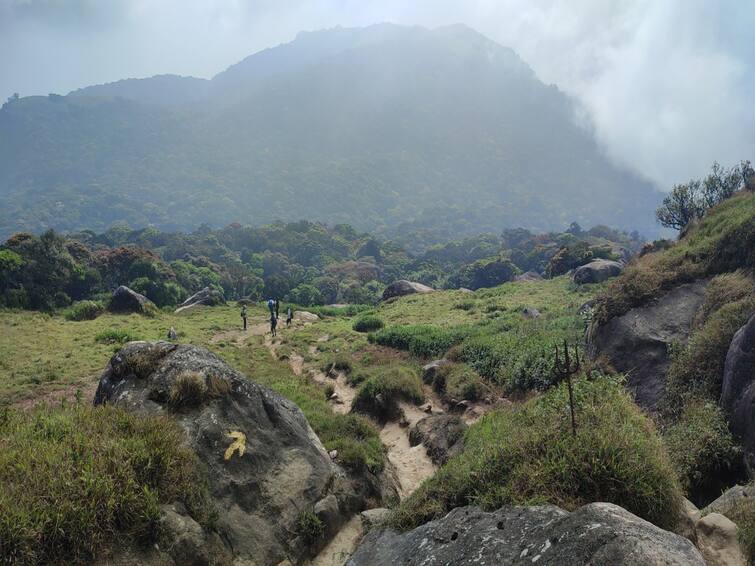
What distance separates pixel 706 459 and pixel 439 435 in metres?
7.08

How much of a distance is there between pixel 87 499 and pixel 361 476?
6.46 meters

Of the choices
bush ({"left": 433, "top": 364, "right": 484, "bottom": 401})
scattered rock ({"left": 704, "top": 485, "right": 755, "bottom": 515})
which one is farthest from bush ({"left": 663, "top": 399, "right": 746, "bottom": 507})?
bush ({"left": 433, "top": 364, "right": 484, "bottom": 401})

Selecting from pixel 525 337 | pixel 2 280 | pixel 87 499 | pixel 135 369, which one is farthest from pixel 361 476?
pixel 2 280

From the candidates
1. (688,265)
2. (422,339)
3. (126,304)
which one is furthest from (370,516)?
(126,304)

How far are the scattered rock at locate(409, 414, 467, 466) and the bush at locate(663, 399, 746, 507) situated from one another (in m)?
5.20

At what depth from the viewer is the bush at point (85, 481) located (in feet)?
17.5

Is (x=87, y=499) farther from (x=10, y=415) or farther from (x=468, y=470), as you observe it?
(x=468, y=470)

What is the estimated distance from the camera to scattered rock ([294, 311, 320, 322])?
46150 millimetres

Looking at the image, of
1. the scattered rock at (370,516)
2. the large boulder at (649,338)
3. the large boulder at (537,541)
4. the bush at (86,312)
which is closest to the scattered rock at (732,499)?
the large boulder at (537,541)

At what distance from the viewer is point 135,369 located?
32.1ft

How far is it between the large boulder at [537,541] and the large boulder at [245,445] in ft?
7.07

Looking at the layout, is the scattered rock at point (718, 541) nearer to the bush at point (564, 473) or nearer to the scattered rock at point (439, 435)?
the bush at point (564, 473)

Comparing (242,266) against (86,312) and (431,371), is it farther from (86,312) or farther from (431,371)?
(431,371)

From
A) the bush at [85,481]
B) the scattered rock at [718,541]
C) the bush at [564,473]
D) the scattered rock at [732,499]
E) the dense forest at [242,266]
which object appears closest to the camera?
the bush at [85,481]
